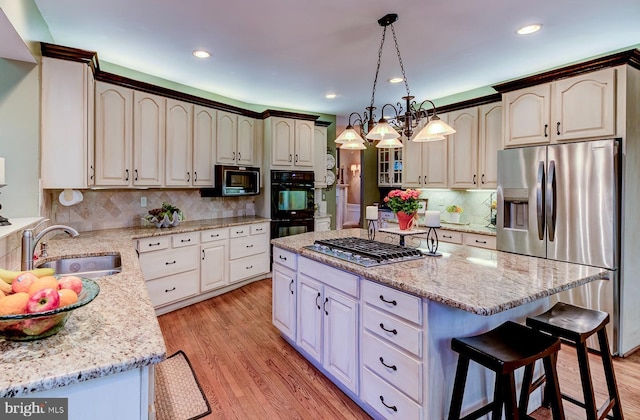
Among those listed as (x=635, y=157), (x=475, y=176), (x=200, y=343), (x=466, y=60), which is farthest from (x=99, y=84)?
(x=635, y=157)

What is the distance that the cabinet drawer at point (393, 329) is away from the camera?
5.41 feet

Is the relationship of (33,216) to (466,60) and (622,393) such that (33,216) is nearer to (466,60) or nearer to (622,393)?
(466,60)

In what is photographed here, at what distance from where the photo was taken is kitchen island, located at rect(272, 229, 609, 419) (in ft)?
5.27

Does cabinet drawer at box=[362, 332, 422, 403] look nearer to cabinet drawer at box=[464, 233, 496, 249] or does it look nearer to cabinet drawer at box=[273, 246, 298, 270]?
cabinet drawer at box=[273, 246, 298, 270]

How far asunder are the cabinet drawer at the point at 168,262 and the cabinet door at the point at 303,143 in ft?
6.80

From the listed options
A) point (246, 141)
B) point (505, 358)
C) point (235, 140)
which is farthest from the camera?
point (246, 141)

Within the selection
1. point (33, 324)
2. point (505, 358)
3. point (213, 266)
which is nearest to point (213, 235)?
point (213, 266)

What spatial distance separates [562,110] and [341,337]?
2.73 m

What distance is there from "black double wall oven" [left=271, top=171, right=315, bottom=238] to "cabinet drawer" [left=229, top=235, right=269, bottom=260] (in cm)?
20

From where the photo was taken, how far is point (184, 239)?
3.75 meters

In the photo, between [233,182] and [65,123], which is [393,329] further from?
[233,182]

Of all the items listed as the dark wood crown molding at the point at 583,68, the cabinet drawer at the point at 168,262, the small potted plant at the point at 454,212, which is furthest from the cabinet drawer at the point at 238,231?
the dark wood crown molding at the point at 583,68

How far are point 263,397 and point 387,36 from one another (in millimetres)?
2908

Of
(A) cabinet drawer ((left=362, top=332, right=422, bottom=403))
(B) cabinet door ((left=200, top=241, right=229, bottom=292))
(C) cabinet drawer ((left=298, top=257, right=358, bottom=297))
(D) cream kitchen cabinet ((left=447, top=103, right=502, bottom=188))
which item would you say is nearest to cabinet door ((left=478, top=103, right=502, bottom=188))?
(D) cream kitchen cabinet ((left=447, top=103, right=502, bottom=188))
